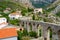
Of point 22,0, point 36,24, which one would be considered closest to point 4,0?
point 22,0

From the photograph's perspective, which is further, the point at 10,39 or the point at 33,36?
the point at 33,36

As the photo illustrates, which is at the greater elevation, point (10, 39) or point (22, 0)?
point (22, 0)

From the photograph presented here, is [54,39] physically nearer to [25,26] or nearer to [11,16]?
[25,26]

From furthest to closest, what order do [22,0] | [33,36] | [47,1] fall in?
[47,1] < [22,0] < [33,36]

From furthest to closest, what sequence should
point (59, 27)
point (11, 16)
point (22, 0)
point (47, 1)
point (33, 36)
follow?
point (47, 1) → point (22, 0) → point (11, 16) → point (33, 36) → point (59, 27)

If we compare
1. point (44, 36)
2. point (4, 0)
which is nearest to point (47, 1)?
point (4, 0)

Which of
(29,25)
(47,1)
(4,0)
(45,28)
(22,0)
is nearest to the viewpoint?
(45,28)

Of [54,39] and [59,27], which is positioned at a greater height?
[59,27]

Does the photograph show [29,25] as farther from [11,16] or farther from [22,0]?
[22,0]

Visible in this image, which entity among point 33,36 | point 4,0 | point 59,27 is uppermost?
point 4,0
